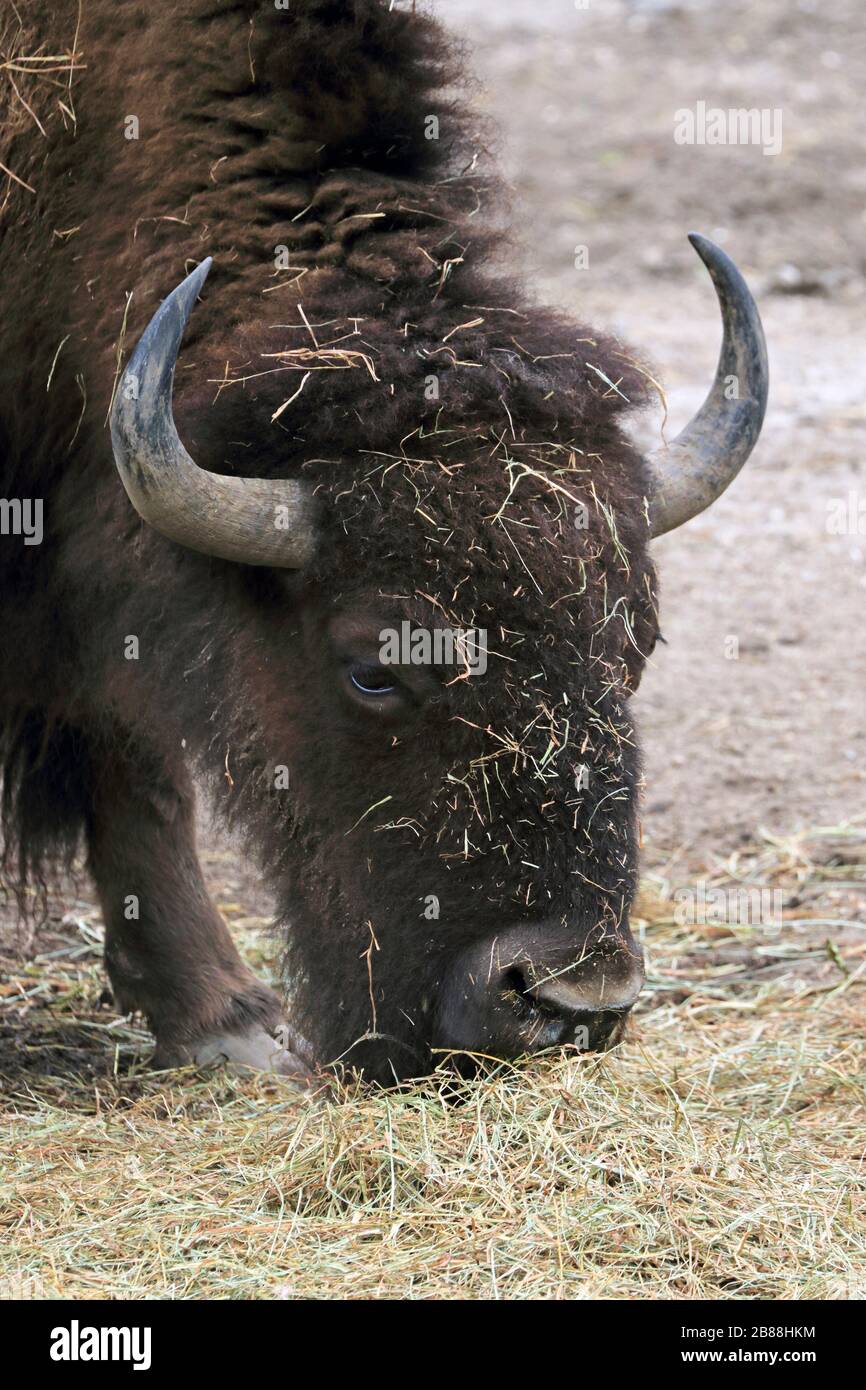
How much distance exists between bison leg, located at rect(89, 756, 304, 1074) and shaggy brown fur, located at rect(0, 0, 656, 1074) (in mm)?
653

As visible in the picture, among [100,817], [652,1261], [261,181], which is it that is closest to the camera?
[652,1261]

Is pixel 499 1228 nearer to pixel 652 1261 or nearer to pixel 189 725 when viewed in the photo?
pixel 652 1261

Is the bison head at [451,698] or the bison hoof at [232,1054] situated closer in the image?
the bison head at [451,698]

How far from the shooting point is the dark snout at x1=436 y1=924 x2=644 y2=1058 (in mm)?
4051

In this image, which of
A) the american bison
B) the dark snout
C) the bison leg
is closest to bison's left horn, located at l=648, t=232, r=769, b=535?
the american bison

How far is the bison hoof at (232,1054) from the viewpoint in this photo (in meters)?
5.58

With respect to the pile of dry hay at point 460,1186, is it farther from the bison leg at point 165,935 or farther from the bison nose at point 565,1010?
the bison leg at point 165,935

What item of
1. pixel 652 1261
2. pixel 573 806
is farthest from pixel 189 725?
pixel 652 1261

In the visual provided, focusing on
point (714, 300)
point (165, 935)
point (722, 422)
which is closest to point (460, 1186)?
point (165, 935)

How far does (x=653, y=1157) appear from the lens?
13.7ft

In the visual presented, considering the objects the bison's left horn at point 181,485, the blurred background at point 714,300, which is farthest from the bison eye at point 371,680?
the blurred background at point 714,300

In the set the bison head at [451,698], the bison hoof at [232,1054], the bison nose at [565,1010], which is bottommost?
the bison hoof at [232,1054]

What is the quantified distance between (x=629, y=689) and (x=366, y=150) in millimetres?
1652

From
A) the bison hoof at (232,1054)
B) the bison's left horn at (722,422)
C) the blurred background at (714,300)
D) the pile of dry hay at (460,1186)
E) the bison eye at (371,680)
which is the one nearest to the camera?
the pile of dry hay at (460,1186)
